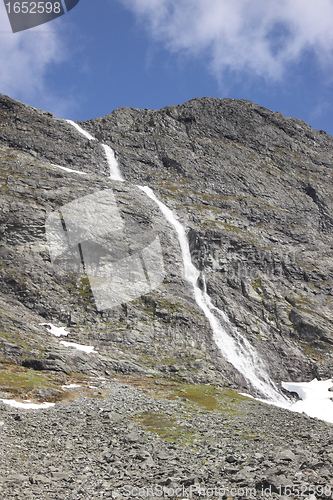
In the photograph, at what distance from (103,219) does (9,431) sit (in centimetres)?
5342

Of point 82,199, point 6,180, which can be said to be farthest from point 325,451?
point 6,180

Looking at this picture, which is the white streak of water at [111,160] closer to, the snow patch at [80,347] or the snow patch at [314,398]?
the snow patch at [80,347]

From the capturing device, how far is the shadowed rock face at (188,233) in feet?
175

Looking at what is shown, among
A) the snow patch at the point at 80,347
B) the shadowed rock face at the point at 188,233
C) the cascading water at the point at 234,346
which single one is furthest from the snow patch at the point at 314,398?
the snow patch at the point at 80,347

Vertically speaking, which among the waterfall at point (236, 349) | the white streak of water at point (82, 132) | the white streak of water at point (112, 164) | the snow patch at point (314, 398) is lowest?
the snow patch at point (314, 398)

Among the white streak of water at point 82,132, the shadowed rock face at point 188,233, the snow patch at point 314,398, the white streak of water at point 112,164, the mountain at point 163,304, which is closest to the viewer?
the mountain at point 163,304

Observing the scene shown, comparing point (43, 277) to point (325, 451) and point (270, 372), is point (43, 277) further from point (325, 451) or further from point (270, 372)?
point (325, 451)

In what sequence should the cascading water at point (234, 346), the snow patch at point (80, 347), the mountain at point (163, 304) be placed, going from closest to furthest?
the mountain at point (163, 304) < the snow patch at point (80, 347) < the cascading water at point (234, 346)

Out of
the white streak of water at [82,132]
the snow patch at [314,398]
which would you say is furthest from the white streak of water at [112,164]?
the snow patch at [314,398]

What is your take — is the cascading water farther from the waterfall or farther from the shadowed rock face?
the shadowed rock face

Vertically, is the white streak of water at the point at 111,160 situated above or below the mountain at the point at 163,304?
above

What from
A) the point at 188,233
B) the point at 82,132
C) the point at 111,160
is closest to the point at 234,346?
the point at 188,233

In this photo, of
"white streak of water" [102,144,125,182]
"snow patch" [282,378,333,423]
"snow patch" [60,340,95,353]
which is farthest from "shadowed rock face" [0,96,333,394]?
"snow patch" [282,378,333,423]

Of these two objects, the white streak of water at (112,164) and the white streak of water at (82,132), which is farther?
the white streak of water at (82,132)
